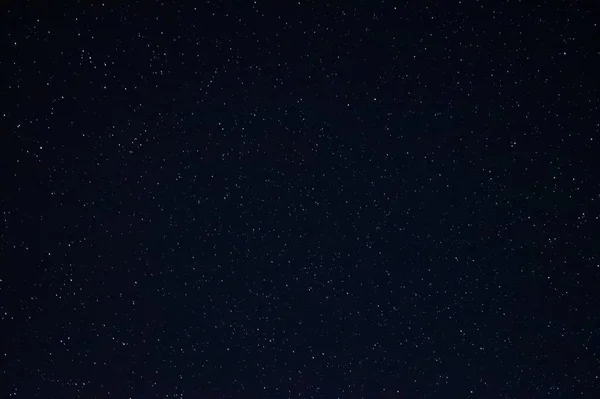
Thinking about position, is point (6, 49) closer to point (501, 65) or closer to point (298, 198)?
point (298, 198)

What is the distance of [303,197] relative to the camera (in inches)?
19.2

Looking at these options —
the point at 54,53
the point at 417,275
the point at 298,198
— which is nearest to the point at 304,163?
the point at 298,198

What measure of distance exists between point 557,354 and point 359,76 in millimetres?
300

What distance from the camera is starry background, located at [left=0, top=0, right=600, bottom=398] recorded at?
0.46 meters

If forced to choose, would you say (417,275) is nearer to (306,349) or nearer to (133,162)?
(306,349)

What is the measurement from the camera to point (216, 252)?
1.63ft

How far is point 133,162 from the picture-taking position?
0.50 meters

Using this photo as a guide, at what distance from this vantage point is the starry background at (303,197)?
46 cm

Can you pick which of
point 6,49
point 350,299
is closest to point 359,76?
point 350,299

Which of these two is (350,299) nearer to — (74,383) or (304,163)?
(304,163)

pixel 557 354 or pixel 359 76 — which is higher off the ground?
pixel 359 76

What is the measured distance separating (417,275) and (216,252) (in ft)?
0.61

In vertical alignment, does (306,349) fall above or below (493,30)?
below

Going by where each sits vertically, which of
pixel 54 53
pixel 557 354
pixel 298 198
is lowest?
pixel 557 354
